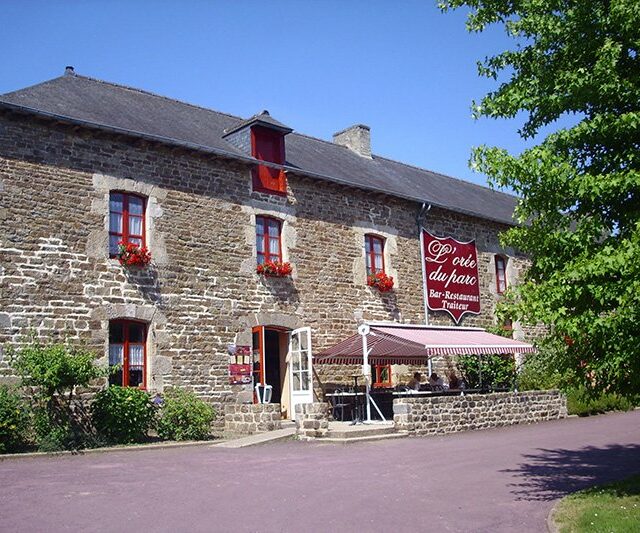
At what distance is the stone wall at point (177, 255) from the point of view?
12258 millimetres

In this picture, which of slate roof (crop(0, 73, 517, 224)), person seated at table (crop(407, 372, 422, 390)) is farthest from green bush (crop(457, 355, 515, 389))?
Result: slate roof (crop(0, 73, 517, 224))

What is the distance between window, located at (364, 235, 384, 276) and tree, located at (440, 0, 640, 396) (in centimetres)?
968

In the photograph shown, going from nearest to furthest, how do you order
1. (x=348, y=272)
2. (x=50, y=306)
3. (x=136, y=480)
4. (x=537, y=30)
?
(x=537, y=30), (x=136, y=480), (x=50, y=306), (x=348, y=272)

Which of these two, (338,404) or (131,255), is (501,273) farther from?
(131,255)

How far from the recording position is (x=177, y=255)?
547 inches

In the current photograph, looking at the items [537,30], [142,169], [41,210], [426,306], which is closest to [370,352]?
[426,306]

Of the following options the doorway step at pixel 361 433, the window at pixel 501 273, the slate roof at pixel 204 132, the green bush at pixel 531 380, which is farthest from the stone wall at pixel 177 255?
the window at pixel 501 273

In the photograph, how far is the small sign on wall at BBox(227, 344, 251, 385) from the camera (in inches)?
561

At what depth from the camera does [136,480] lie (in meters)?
8.30

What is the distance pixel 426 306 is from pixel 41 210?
9.58 m

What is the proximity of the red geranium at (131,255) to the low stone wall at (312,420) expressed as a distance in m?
3.95

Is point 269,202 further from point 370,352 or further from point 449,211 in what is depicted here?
point 449,211

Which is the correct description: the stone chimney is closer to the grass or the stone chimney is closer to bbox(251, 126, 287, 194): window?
bbox(251, 126, 287, 194): window

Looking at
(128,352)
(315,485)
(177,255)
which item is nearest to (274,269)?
(177,255)
